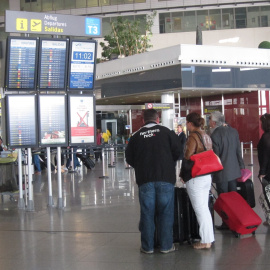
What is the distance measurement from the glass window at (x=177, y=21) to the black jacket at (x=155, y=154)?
4021 centimetres

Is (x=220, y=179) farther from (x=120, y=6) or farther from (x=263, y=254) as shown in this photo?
(x=120, y=6)

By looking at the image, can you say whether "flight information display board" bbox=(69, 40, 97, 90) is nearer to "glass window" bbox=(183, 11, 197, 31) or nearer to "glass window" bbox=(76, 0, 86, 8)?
"glass window" bbox=(183, 11, 197, 31)

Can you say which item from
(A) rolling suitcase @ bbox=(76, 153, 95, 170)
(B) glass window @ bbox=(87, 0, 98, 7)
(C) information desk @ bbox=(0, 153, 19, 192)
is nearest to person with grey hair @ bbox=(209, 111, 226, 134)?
(C) information desk @ bbox=(0, 153, 19, 192)

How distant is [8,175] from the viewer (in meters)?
11.7

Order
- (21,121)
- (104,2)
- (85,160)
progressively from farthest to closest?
(104,2) < (85,160) < (21,121)

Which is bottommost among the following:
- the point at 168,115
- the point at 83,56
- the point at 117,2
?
the point at 168,115

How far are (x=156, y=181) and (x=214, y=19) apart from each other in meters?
40.5

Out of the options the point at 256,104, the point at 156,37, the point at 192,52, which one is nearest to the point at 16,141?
the point at 192,52

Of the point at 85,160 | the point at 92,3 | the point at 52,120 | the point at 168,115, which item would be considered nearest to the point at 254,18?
the point at 92,3

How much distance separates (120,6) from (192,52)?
23.1 meters

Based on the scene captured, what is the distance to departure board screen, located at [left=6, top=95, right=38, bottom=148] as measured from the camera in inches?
407

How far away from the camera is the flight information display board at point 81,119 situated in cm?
1089

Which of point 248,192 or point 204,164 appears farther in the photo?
point 248,192

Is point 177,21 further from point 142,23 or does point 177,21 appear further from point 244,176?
point 244,176
